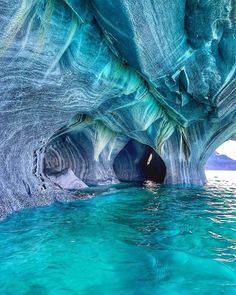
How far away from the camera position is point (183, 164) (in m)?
12.8

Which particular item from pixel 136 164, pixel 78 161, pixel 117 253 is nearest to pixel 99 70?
pixel 117 253

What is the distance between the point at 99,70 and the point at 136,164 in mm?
10125

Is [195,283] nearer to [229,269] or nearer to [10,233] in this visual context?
[229,269]

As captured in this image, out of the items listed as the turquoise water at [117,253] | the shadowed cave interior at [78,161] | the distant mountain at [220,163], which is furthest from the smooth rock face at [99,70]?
the distant mountain at [220,163]

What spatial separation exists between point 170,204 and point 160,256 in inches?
150

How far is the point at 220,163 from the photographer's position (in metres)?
39.5

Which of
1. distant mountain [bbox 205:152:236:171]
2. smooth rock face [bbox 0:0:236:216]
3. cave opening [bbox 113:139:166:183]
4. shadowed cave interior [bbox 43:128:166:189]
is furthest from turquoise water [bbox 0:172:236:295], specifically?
distant mountain [bbox 205:152:236:171]

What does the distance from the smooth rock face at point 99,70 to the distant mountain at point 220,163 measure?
3046 cm

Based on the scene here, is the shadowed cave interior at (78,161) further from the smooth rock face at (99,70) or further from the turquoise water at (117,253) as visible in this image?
the turquoise water at (117,253)

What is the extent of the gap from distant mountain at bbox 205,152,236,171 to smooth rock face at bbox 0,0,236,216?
30.5 metres

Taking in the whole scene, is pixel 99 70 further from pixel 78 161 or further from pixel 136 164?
pixel 136 164

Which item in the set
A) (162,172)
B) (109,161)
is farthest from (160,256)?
(162,172)

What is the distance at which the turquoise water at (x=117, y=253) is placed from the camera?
274cm

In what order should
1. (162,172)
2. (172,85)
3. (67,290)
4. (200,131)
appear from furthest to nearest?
(162,172), (200,131), (172,85), (67,290)
